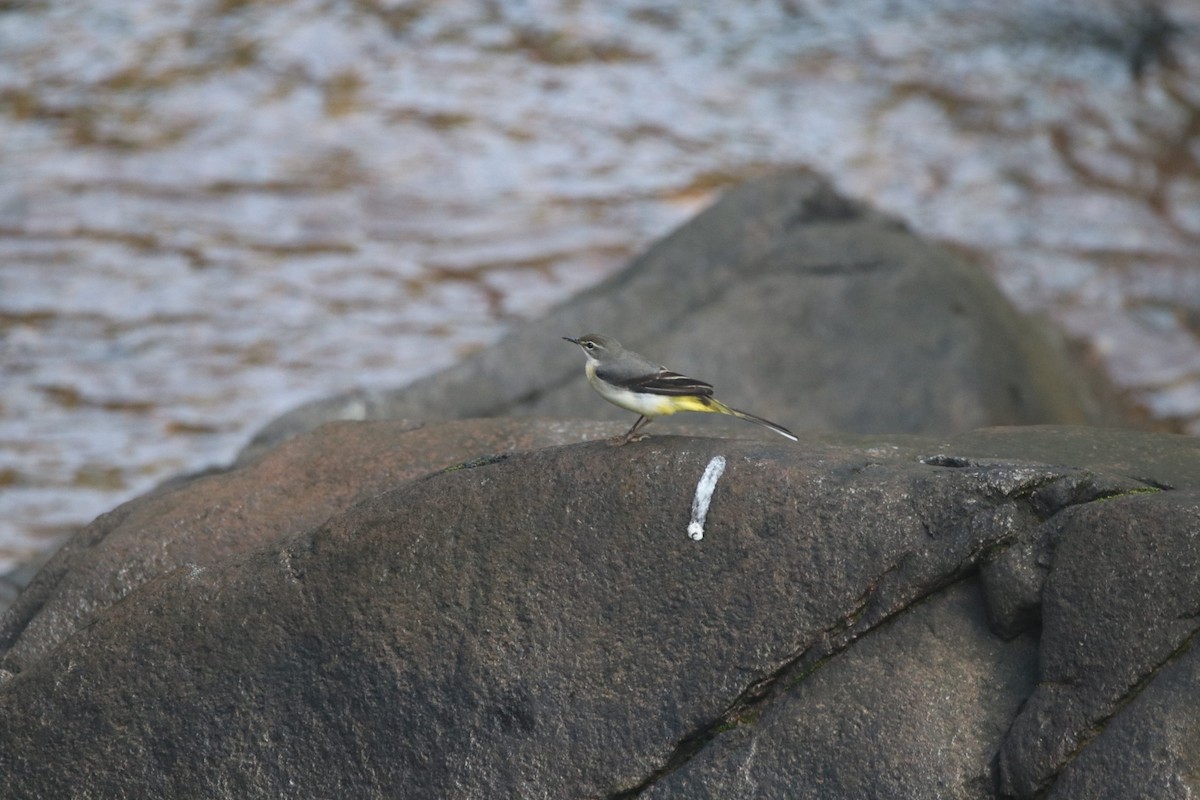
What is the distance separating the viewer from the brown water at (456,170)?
1422 centimetres

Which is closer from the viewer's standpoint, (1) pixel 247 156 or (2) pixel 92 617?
(2) pixel 92 617

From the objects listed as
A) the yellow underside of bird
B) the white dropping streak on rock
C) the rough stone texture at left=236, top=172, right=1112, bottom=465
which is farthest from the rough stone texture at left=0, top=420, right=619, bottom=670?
the rough stone texture at left=236, top=172, right=1112, bottom=465

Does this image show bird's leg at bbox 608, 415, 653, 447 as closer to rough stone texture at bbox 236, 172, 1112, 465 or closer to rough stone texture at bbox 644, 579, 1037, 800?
rough stone texture at bbox 644, 579, 1037, 800

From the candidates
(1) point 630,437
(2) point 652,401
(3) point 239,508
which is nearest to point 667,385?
(2) point 652,401

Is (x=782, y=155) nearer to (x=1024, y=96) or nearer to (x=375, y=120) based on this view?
(x=1024, y=96)

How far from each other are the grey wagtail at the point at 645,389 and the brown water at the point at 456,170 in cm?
774

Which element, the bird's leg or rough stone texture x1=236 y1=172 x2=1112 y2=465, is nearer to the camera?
the bird's leg

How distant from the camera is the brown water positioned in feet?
46.6

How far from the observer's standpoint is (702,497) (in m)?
5.08

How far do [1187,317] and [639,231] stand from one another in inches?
239

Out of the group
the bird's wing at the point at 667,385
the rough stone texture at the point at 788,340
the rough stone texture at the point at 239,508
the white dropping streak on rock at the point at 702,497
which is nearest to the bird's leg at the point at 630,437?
the bird's wing at the point at 667,385

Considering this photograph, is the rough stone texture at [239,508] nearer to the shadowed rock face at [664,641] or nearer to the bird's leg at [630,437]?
the shadowed rock face at [664,641]

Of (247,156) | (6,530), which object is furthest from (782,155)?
(6,530)

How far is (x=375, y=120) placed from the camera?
59.0 ft
